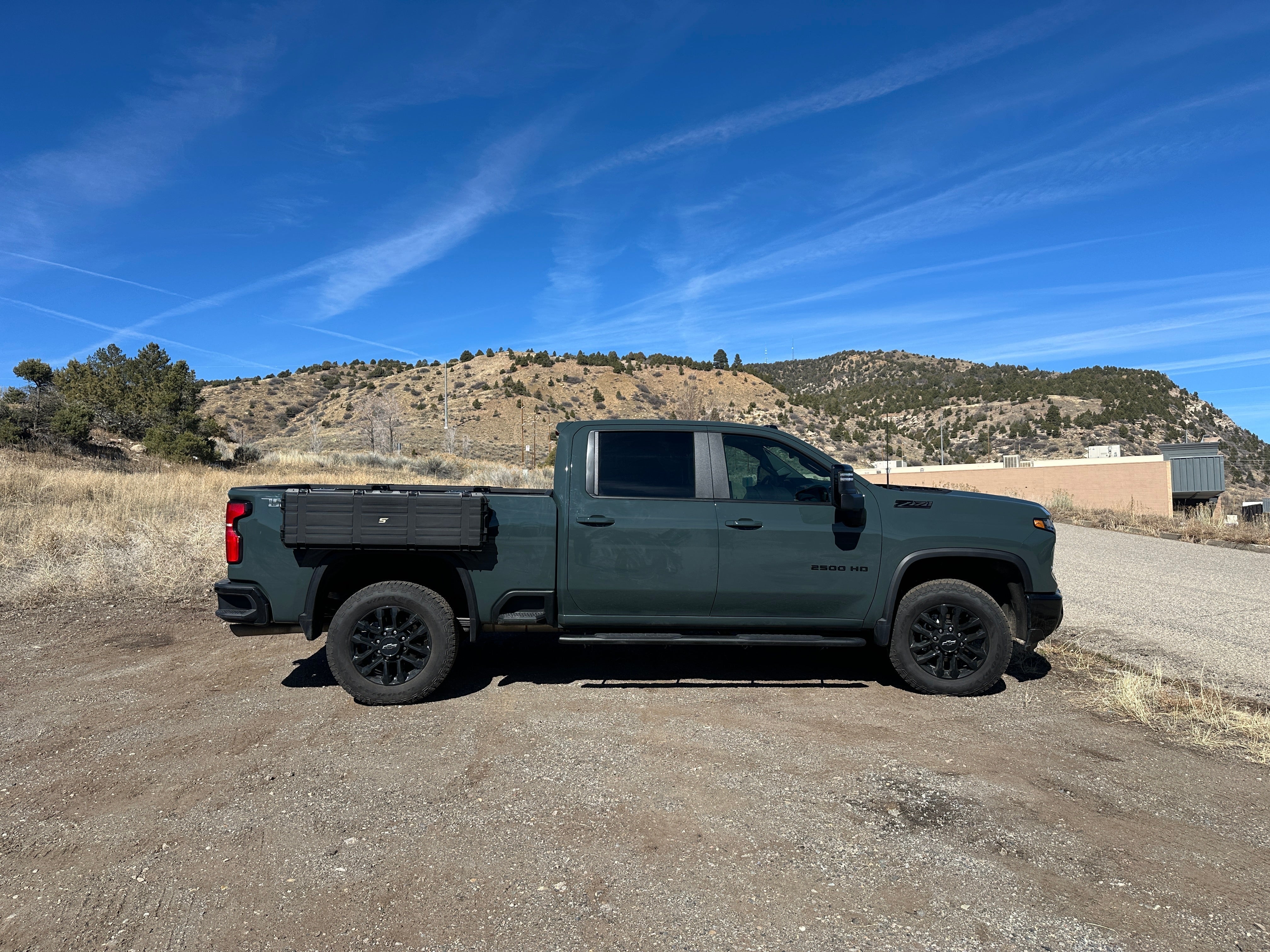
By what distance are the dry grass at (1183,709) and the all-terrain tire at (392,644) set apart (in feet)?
15.7

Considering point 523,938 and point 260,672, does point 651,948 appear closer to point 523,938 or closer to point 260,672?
point 523,938

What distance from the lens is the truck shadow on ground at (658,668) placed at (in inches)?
228

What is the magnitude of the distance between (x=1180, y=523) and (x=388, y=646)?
76.3ft

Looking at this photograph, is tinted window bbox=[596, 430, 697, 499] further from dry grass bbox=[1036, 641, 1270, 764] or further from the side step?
dry grass bbox=[1036, 641, 1270, 764]

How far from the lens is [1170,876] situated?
3.11 metres

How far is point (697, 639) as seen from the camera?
5320 mm

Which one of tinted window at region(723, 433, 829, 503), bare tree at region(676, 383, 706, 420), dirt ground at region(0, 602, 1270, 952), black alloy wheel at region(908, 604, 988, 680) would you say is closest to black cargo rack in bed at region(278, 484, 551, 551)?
dirt ground at region(0, 602, 1270, 952)

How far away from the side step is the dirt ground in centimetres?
44

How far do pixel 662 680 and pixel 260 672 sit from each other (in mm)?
3373

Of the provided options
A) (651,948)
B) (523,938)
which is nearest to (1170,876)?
(651,948)

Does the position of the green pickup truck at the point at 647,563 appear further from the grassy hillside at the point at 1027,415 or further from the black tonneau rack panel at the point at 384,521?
the grassy hillside at the point at 1027,415

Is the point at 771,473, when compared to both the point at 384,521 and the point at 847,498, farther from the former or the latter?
the point at 384,521

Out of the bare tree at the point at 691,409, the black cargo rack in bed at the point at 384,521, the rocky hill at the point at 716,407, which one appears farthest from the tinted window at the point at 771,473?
the rocky hill at the point at 716,407

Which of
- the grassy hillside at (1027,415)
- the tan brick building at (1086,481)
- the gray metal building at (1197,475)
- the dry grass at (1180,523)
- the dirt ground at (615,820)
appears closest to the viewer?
the dirt ground at (615,820)
